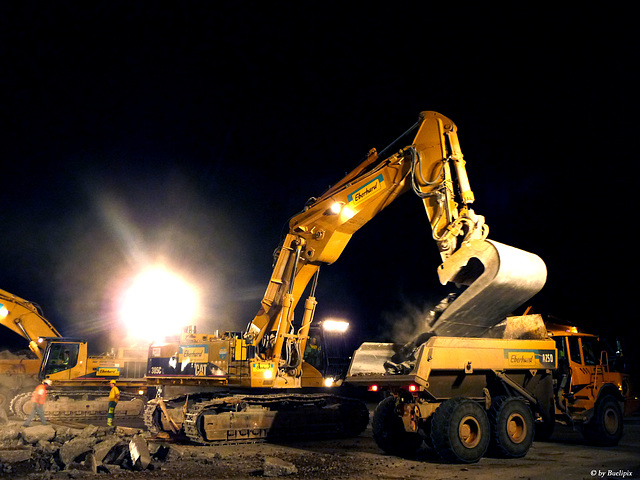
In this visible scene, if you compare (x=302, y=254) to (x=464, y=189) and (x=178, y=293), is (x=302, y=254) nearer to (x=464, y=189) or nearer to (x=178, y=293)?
(x=464, y=189)

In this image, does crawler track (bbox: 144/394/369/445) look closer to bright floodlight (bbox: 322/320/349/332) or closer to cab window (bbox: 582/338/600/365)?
bright floodlight (bbox: 322/320/349/332)

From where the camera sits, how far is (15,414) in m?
19.9

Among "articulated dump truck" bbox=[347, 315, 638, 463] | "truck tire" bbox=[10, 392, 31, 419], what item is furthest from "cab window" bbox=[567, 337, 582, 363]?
"truck tire" bbox=[10, 392, 31, 419]

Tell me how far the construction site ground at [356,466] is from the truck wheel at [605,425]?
0.26m

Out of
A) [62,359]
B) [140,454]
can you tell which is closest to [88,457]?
[140,454]

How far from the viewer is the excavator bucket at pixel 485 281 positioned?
9.62m

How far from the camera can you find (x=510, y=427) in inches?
398

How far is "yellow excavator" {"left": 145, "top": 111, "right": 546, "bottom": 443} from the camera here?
37.1 ft

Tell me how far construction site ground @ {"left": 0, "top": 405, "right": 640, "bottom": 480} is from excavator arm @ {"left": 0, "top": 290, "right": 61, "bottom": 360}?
1249 centimetres

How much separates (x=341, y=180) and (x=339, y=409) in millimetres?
5798

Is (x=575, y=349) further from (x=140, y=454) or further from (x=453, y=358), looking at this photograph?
(x=140, y=454)

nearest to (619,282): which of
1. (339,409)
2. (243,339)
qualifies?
→ (339,409)

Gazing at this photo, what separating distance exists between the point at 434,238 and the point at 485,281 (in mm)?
1294

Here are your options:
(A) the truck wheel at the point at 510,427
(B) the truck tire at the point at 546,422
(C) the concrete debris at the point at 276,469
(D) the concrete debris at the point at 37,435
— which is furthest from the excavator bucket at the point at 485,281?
(D) the concrete debris at the point at 37,435
